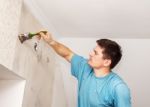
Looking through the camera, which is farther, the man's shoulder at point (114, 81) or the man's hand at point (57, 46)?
the man's hand at point (57, 46)

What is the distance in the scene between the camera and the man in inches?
71.6

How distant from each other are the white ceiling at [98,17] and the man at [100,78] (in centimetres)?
25

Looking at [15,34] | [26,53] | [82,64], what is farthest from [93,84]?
[15,34]

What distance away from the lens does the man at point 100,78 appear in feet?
5.97

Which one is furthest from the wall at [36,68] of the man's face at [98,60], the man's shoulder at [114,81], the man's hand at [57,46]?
the man's shoulder at [114,81]

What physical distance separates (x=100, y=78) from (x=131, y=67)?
0.73 meters

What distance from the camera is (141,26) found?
233 cm

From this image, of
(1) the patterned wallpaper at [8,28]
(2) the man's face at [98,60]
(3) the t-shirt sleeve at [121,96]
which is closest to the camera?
(1) the patterned wallpaper at [8,28]

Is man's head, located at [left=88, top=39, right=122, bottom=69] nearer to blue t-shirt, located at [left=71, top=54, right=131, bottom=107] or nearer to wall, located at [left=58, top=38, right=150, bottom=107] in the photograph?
blue t-shirt, located at [left=71, top=54, right=131, bottom=107]

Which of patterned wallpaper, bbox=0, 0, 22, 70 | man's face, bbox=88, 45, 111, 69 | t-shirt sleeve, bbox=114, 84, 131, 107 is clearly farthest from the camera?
man's face, bbox=88, 45, 111, 69

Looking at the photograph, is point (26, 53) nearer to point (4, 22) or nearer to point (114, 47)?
point (4, 22)

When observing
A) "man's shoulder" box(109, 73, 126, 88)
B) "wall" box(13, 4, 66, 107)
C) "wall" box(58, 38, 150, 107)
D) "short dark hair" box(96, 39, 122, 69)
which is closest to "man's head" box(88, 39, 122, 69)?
"short dark hair" box(96, 39, 122, 69)

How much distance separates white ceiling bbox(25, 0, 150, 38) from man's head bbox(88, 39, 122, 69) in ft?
0.87

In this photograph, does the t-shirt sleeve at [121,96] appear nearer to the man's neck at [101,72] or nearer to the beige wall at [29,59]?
the man's neck at [101,72]
